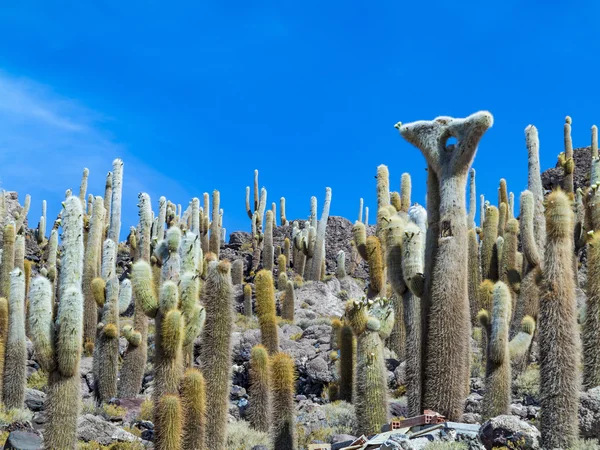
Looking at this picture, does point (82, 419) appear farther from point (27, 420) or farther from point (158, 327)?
point (158, 327)

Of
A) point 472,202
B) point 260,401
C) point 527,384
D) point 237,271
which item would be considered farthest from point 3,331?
→ point 472,202

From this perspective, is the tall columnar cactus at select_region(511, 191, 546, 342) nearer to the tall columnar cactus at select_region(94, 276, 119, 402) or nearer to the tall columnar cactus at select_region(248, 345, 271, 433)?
the tall columnar cactus at select_region(248, 345, 271, 433)

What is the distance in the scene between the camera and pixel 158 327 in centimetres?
1076

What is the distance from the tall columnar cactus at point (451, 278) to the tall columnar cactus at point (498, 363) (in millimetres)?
567

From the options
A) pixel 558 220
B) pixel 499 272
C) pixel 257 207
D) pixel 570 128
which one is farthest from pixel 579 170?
pixel 558 220

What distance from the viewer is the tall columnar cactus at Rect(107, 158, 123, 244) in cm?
2097

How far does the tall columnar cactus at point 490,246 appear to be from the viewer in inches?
740

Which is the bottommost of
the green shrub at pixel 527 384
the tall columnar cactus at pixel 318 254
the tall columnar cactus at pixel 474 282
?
the green shrub at pixel 527 384

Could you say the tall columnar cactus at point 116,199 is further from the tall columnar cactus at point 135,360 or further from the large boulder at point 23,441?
the large boulder at point 23,441

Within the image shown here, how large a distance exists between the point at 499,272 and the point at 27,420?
10854 millimetres

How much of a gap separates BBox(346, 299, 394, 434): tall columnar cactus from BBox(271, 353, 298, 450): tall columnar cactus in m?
0.99

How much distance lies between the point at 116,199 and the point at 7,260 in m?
3.24

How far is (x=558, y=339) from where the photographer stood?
337 inches

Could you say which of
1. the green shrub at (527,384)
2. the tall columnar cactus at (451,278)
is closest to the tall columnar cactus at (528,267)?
the green shrub at (527,384)
